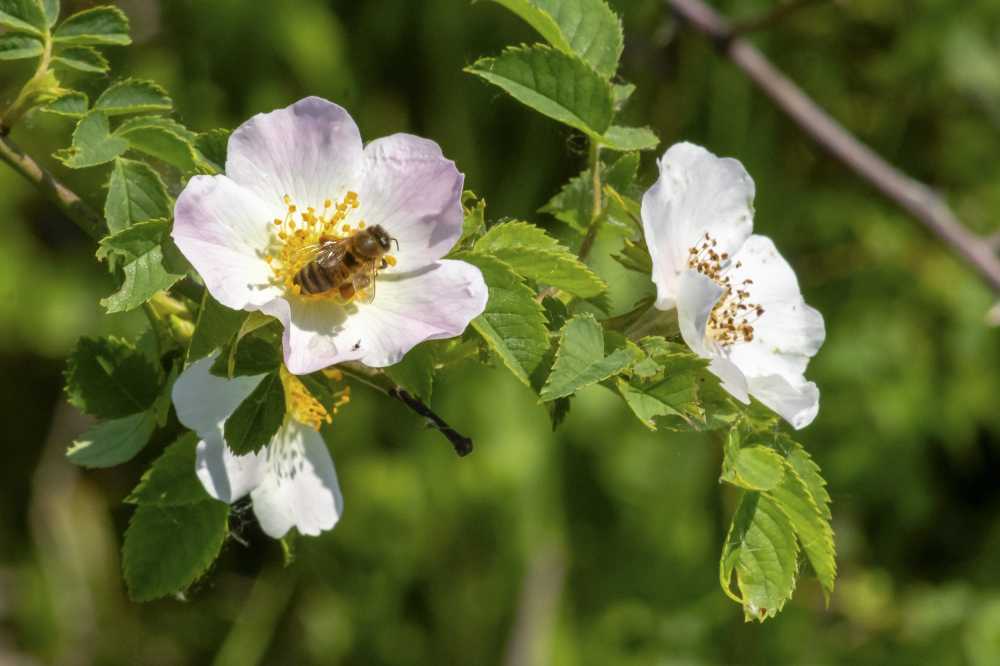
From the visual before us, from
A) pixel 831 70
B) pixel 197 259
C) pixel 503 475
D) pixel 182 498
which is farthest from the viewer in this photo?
pixel 831 70

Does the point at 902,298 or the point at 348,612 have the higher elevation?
the point at 902,298

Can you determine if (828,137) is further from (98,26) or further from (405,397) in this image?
(98,26)

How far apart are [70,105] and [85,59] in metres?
0.07

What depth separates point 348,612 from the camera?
107 inches

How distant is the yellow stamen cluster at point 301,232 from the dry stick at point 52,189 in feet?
0.51

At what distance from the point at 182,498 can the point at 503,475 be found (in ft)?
5.26

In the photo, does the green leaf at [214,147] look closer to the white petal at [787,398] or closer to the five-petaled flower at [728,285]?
the five-petaled flower at [728,285]

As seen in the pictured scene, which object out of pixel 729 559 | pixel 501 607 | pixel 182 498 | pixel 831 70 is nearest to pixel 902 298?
pixel 831 70

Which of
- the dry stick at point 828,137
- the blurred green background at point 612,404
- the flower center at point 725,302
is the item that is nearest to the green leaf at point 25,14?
the flower center at point 725,302

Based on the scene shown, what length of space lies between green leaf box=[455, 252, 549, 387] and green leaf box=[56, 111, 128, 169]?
35cm

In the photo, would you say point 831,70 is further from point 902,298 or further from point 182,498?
point 182,498

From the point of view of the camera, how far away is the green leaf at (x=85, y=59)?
100 cm

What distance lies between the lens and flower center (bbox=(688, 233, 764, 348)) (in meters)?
1.12

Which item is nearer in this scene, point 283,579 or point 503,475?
point 503,475
